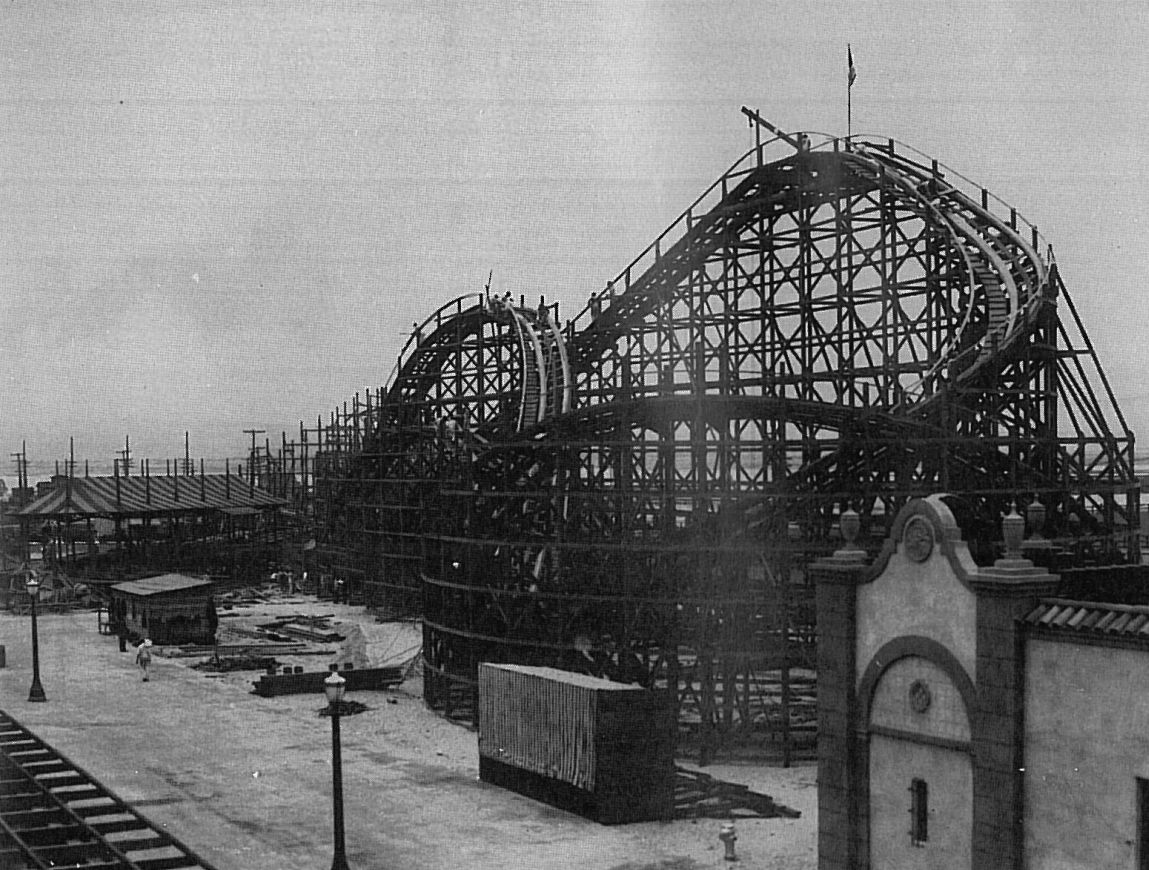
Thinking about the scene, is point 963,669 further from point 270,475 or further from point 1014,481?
point 270,475

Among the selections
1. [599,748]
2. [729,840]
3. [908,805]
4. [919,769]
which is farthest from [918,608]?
[599,748]

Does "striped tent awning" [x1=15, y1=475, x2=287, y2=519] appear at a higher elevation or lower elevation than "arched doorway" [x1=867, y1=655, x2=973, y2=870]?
higher

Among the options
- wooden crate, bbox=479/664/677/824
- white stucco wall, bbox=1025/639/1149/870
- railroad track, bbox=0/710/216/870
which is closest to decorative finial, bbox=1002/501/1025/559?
white stucco wall, bbox=1025/639/1149/870

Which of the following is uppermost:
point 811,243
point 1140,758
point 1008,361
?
point 811,243

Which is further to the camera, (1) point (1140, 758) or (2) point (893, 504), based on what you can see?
(2) point (893, 504)

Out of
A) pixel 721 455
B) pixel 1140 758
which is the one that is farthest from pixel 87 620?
pixel 1140 758

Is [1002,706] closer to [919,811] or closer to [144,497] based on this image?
[919,811]

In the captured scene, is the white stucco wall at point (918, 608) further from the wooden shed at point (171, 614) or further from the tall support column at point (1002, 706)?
the wooden shed at point (171, 614)

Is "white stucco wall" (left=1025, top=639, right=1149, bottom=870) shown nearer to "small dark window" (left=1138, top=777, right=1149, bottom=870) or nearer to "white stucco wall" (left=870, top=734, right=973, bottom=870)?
"small dark window" (left=1138, top=777, right=1149, bottom=870)
